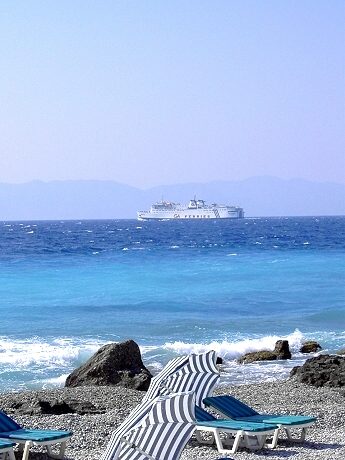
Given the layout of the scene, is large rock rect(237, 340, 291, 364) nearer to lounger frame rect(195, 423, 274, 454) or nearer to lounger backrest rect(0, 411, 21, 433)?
lounger frame rect(195, 423, 274, 454)

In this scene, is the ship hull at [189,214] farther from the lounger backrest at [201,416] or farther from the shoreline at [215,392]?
the lounger backrest at [201,416]

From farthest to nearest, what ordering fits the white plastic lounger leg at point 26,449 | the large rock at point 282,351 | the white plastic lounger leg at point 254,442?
Result: 1. the large rock at point 282,351
2. the white plastic lounger leg at point 254,442
3. the white plastic lounger leg at point 26,449

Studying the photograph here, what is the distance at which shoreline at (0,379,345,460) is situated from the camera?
31.3ft

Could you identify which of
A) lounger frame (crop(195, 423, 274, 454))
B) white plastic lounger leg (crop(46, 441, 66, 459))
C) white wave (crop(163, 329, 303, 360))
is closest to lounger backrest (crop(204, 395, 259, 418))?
lounger frame (crop(195, 423, 274, 454))

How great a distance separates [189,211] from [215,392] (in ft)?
517

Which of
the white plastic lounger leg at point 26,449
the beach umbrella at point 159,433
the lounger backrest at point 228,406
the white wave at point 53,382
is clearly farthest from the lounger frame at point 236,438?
the white wave at point 53,382

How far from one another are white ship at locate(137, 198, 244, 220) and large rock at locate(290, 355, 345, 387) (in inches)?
6098

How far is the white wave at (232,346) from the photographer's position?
21375 mm

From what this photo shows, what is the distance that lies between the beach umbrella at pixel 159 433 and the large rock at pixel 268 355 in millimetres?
12568

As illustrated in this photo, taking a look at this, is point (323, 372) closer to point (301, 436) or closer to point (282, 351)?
point (282, 351)

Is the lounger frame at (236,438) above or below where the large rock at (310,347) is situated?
above

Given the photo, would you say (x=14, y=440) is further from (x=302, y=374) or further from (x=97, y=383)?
(x=302, y=374)

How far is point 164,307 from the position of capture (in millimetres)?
31500

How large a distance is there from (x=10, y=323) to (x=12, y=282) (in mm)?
14834
